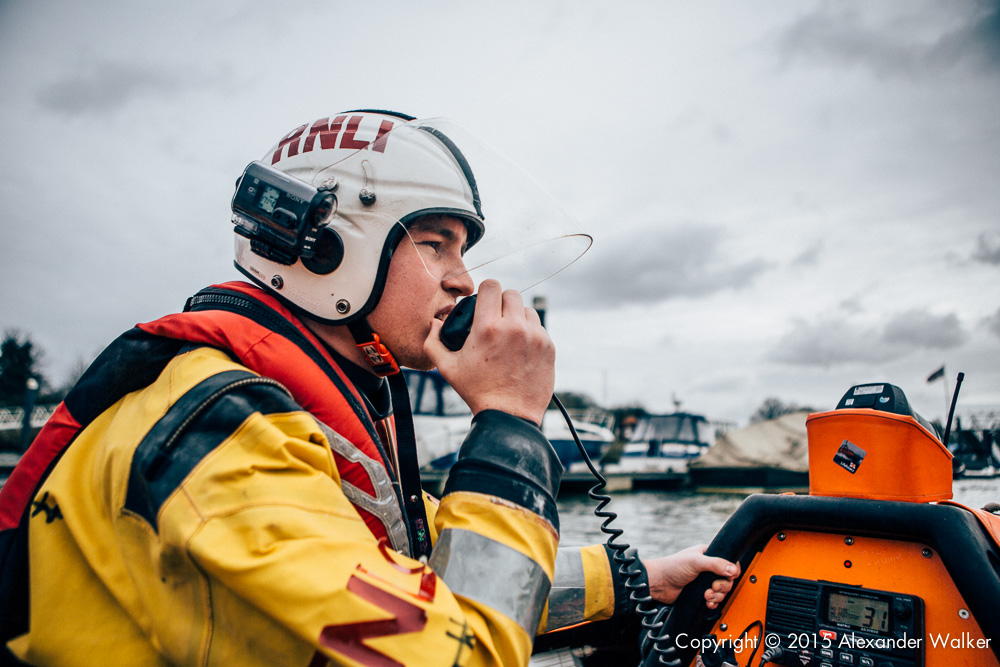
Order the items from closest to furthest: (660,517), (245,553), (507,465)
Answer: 1. (245,553)
2. (507,465)
3. (660,517)

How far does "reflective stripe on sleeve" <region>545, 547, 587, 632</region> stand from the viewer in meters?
1.75

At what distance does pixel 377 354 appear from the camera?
1541 millimetres

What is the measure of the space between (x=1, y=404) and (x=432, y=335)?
4193 cm

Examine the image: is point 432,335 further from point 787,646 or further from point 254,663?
point 787,646

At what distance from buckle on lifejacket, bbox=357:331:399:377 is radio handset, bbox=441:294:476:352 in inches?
10.1

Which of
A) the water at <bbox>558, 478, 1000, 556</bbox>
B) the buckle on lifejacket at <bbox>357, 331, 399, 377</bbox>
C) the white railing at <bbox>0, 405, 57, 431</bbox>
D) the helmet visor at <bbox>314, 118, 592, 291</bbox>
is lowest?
the water at <bbox>558, 478, 1000, 556</bbox>

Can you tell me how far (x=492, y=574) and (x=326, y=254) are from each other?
95 cm

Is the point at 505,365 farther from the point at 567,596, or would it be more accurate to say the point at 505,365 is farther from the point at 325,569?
the point at 567,596

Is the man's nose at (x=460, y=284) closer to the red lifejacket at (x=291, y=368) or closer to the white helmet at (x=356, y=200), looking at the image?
the white helmet at (x=356, y=200)

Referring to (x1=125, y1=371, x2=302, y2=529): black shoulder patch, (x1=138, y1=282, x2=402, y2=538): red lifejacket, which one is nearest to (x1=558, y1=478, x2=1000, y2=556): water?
(x1=138, y1=282, x2=402, y2=538): red lifejacket

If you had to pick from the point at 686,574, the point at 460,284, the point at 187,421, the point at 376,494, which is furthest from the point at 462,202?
the point at 686,574

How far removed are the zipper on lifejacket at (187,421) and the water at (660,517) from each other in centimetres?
496

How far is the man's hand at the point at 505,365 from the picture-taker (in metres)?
1.17

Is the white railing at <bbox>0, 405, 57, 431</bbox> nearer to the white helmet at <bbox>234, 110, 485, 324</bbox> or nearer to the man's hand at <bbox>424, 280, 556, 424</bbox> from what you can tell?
the white helmet at <bbox>234, 110, 485, 324</bbox>
